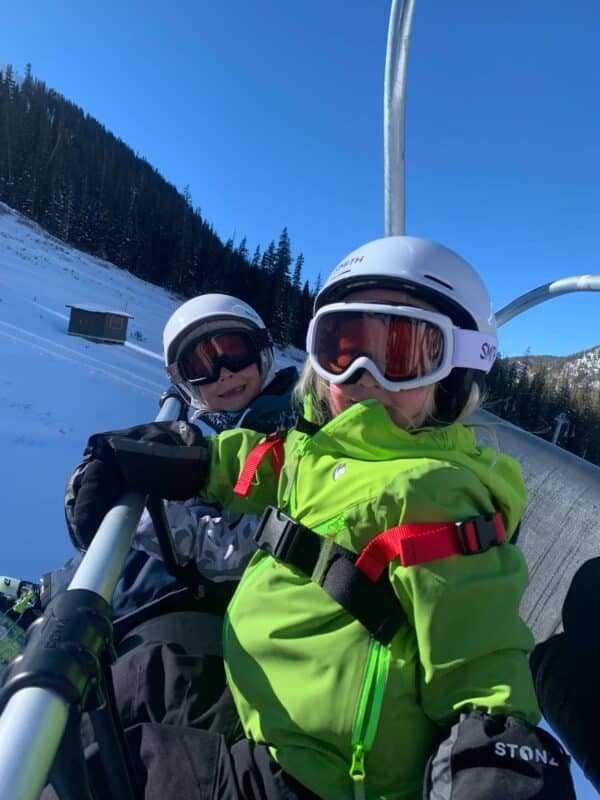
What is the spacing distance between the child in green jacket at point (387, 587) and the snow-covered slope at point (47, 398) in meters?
3.12

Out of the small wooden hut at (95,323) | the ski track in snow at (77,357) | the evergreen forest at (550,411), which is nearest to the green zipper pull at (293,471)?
the ski track in snow at (77,357)

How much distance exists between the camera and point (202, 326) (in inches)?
119

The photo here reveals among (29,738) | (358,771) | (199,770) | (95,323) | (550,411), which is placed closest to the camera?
(29,738)

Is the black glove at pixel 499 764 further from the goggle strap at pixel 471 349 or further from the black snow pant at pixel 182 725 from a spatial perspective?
the goggle strap at pixel 471 349

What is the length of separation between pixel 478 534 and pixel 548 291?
3239 mm

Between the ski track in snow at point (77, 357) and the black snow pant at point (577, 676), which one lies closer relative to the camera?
the black snow pant at point (577, 676)

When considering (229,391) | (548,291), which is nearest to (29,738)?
(229,391)

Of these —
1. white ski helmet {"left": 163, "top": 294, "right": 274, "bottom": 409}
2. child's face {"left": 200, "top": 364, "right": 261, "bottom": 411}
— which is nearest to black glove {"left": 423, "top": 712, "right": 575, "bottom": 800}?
child's face {"left": 200, "top": 364, "right": 261, "bottom": 411}

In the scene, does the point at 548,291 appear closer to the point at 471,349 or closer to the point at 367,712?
the point at 471,349

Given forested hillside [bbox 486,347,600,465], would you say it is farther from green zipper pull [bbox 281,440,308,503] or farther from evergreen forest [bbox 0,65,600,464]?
green zipper pull [bbox 281,440,308,503]

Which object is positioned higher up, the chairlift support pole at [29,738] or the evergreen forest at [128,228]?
the evergreen forest at [128,228]

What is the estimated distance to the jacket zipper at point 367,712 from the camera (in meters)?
1.18

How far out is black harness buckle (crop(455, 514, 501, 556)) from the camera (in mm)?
1229

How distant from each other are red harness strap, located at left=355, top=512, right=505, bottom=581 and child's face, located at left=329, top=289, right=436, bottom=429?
47 centimetres
